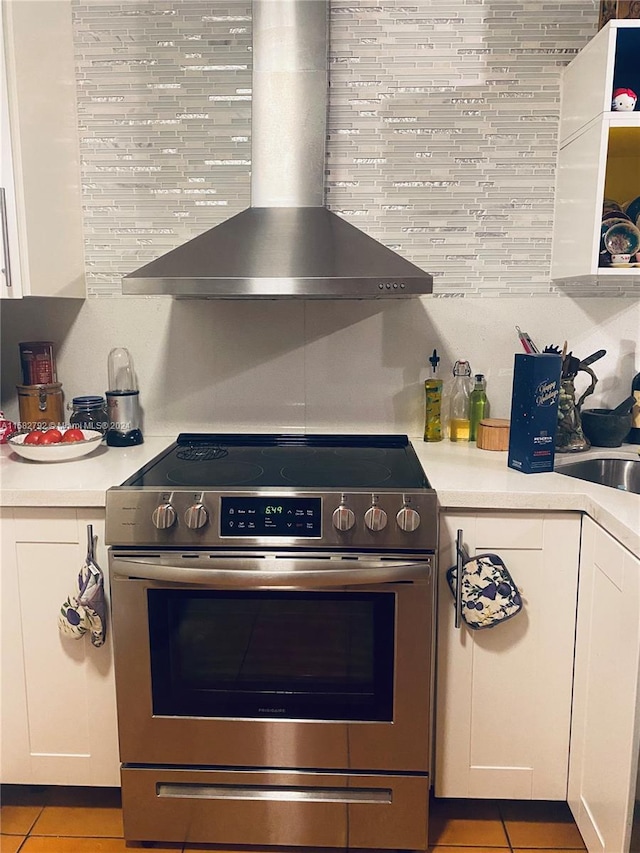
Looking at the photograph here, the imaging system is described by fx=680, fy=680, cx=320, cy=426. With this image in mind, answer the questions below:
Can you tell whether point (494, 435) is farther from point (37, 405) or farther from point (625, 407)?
point (37, 405)

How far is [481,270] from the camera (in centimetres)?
214

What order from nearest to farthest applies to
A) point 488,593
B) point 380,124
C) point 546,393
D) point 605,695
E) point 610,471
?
1. point 605,695
2. point 488,593
3. point 546,393
4. point 610,471
5. point 380,124

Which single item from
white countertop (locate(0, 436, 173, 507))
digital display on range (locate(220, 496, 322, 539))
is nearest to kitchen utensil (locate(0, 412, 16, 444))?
white countertop (locate(0, 436, 173, 507))

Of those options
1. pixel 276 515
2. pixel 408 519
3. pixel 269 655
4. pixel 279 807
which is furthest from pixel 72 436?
pixel 279 807

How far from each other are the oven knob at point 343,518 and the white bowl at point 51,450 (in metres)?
0.79

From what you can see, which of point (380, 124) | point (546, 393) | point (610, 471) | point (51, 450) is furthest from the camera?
point (380, 124)

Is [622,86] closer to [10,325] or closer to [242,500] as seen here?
[242,500]

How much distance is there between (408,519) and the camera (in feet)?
5.05

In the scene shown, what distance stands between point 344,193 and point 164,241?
59 cm

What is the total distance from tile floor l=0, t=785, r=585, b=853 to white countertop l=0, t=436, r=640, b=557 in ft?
2.82

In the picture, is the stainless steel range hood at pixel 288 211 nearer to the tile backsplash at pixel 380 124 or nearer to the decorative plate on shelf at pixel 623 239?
the tile backsplash at pixel 380 124

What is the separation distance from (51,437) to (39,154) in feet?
2.59

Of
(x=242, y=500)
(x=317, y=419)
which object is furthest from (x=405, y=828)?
(x=317, y=419)

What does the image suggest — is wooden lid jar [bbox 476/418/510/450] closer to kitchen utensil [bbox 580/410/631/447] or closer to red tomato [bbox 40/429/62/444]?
kitchen utensil [bbox 580/410/631/447]
